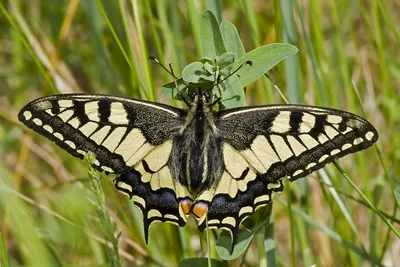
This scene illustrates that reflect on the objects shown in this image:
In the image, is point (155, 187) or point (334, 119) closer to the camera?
point (334, 119)

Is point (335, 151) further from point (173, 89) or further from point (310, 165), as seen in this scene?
point (173, 89)

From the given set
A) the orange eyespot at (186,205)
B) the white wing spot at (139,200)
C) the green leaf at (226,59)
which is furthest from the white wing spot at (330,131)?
the white wing spot at (139,200)

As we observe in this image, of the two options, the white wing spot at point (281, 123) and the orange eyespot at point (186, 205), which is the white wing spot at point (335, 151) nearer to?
the white wing spot at point (281, 123)

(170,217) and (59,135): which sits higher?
(59,135)

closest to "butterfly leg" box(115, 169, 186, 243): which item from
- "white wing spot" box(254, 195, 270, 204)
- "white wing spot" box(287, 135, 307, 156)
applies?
"white wing spot" box(254, 195, 270, 204)

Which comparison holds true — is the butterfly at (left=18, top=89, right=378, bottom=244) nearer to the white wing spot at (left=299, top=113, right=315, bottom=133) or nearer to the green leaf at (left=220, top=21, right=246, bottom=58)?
the white wing spot at (left=299, top=113, right=315, bottom=133)

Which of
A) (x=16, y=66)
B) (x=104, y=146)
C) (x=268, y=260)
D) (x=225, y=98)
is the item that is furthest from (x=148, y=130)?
(x=16, y=66)

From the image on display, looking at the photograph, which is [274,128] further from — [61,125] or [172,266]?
[172,266]

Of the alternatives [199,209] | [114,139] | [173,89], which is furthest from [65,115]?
[199,209]
